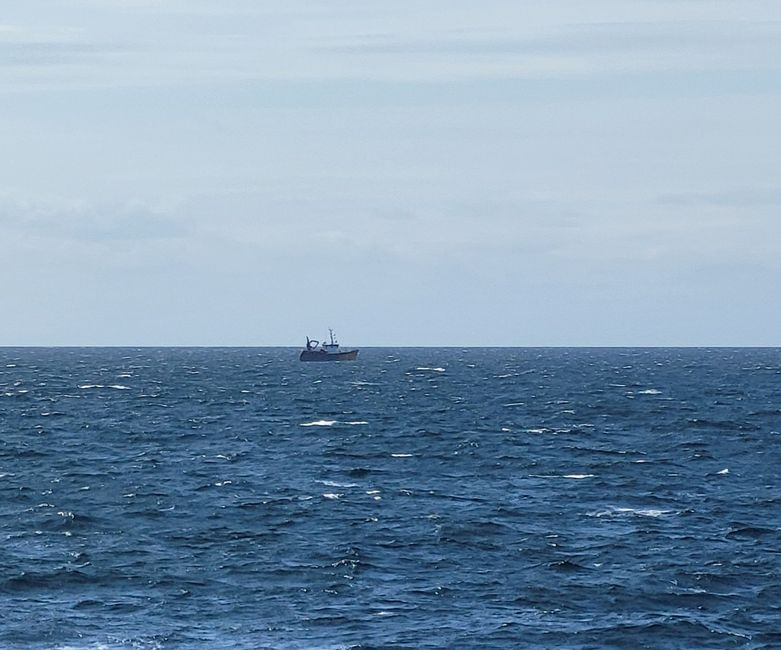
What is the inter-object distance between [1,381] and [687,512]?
136554 millimetres

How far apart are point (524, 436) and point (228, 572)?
1714 inches

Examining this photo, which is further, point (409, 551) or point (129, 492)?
point (129, 492)

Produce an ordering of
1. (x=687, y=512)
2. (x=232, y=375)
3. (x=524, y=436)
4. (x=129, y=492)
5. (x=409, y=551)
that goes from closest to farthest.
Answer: (x=409, y=551)
(x=687, y=512)
(x=129, y=492)
(x=524, y=436)
(x=232, y=375)

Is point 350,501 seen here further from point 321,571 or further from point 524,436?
point 524,436

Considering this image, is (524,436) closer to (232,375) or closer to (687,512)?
(687,512)

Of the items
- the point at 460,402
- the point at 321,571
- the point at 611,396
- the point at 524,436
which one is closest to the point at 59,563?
the point at 321,571

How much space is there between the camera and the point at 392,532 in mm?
48531

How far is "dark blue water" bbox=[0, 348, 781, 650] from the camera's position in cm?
3562

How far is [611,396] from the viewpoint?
126062 mm

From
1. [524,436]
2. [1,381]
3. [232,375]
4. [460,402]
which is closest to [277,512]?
[524,436]

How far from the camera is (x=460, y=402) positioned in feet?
386

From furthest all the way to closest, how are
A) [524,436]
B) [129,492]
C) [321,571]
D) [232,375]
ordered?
[232,375] → [524,436] → [129,492] → [321,571]

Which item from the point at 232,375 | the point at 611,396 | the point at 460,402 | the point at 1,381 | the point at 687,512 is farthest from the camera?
the point at 232,375

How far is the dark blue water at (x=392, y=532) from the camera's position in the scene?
35.6 m
